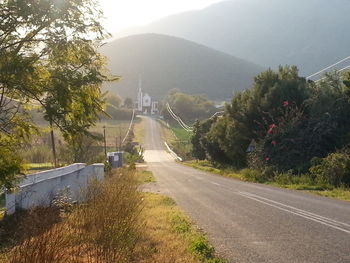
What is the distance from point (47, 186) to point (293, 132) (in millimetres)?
21675

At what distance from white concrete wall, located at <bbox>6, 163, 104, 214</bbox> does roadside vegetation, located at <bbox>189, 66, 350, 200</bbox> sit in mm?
10410

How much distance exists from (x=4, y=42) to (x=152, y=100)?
571 ft

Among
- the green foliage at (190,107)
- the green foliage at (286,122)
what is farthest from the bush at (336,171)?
the green foliage at (190,107)

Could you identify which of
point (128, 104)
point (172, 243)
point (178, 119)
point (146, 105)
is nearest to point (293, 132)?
point (172, 243)

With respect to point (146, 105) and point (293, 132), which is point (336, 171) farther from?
point (146, 105)

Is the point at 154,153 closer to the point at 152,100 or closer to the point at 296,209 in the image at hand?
the point at 296,209

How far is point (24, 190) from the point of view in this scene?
1441cm

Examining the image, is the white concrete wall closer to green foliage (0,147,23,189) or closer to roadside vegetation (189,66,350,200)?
green foliage (0,147,23,189)

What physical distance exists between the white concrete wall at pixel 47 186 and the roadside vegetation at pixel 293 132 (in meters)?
10.4

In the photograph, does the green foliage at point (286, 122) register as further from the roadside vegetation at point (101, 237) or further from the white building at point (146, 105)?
the white building at point (146, 105)

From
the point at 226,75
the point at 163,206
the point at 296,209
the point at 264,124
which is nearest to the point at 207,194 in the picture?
the point at 163,206

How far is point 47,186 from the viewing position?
16062 mm

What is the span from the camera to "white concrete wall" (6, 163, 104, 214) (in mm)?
13938

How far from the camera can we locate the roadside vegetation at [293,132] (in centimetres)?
2698
